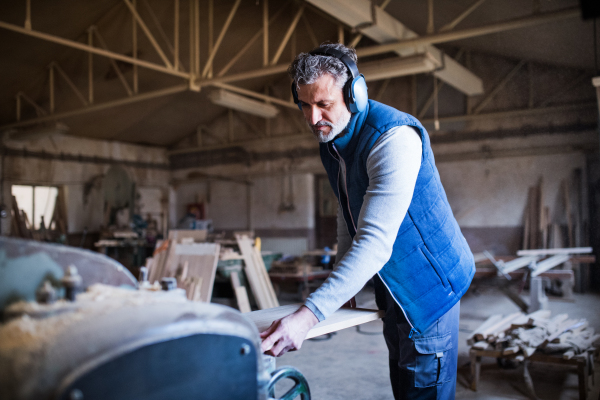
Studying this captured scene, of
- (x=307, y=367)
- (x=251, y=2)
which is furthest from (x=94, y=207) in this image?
(x=307, y=367)

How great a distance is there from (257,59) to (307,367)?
23.4ft

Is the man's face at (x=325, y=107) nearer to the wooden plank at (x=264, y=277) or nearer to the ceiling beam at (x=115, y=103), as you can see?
the wooden plank at (x=264, y=277)

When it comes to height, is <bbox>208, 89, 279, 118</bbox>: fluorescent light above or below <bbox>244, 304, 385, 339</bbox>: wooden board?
above

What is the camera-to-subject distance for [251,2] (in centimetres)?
778

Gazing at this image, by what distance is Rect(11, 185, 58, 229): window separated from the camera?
9498 millimetres

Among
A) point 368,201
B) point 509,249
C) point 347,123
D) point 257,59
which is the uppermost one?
point 257,59

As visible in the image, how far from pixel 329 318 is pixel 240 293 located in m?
4.10

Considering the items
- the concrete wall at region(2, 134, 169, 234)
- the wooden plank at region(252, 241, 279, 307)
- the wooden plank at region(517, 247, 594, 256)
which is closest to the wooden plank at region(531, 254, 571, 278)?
the wooden plank at region(517, 247, 594, 256)

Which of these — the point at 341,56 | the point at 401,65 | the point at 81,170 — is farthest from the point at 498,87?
the point at 81,170

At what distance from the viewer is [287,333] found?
1.03 metres

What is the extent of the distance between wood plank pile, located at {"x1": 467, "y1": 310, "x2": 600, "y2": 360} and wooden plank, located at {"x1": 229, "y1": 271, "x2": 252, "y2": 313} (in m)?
2.54

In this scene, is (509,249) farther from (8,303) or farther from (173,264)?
(8,303)

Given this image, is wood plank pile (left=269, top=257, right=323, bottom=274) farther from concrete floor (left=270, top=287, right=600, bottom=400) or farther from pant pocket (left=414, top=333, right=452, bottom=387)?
pant pocket (left=414, top=333, right=452, bottom=387)

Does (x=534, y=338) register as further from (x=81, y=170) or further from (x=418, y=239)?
(x=81, y=170)
